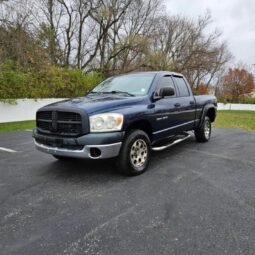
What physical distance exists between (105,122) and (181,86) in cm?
282

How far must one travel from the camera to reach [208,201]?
10.7 feet

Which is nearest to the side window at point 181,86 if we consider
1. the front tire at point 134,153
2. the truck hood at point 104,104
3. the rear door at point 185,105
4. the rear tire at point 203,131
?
the rear door at point 185,105

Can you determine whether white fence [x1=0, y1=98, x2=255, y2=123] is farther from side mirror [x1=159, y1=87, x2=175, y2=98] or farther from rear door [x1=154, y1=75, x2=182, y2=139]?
side mirror [x1=159, y1=87, x2=175, y2=98]

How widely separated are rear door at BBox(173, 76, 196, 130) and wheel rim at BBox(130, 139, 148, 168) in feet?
4.97

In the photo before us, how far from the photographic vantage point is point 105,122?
3.76m

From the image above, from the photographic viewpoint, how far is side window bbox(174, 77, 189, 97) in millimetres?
5746

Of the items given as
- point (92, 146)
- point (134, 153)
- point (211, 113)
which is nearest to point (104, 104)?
point (92, 146)

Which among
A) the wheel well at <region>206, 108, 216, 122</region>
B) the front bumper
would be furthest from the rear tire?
the front bumper

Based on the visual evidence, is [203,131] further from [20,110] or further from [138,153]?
[20,110]

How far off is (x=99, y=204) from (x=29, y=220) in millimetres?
841

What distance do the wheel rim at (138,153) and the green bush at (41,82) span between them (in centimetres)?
1027

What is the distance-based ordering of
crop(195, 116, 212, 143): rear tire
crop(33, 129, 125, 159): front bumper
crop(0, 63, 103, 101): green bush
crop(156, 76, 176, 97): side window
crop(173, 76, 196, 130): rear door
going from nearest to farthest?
crop(33, 129, 125, 159): front bumper, crop(156, 76, 176, 97): side window, crop(173, 76, 196, 130): rear door, crop(195, 116, 212, 143): rear tire, crop(0, 63, 103, 101): green bush

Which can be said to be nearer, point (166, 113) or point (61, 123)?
point (61, 123)

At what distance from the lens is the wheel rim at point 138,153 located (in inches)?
165
